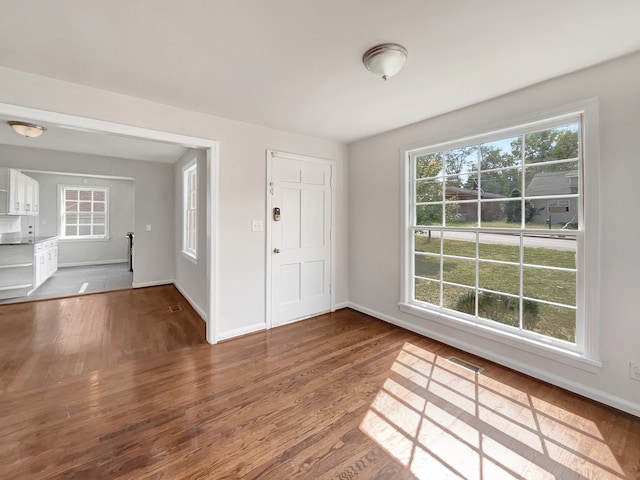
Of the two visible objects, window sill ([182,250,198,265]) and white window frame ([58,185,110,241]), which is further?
white window frame ([58,185,110,241])

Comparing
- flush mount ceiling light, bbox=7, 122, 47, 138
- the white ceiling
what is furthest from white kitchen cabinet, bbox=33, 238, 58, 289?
the white ceiling

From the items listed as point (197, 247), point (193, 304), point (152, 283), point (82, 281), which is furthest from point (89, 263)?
point (197, 247)

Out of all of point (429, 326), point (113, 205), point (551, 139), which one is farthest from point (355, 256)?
point (113, 205)

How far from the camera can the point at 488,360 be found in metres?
2.67

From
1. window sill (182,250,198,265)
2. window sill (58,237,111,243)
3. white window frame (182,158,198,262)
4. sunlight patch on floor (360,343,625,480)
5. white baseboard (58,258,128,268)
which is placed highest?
white window frame (182,158,198,262)

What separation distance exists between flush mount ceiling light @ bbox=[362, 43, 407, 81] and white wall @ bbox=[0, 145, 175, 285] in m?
5.14

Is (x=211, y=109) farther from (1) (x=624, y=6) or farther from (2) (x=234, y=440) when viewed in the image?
(1) (x=624, y=6)

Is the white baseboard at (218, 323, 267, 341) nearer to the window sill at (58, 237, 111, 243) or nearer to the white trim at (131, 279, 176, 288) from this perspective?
the white trim at (131, 279, 176, 288)

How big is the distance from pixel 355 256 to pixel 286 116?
6.93ft

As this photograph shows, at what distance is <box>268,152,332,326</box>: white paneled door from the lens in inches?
139

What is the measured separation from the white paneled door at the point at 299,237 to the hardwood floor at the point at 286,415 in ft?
2.36

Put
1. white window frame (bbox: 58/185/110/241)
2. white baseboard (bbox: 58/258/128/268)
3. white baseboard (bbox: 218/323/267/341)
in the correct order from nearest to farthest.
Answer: white baseboard (bbox: 218/323/267/341) < white window frame (bbox: 58/185/110/241) < white baseboard (bbox: 58/258/128/268)

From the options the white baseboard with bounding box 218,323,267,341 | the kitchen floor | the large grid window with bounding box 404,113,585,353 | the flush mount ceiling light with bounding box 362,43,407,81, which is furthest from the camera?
the kitchen floor

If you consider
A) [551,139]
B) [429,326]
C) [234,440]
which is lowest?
[234,440]
